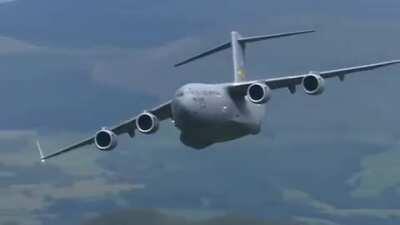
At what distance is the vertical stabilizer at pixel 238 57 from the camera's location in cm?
4800

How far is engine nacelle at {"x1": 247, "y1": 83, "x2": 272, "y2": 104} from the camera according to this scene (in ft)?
131

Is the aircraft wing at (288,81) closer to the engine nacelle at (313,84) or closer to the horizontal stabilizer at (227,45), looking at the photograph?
the engine nacelle at (313,84)

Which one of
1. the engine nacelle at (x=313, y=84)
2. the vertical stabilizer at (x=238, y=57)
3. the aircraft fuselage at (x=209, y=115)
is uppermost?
the vertical stabilizer at (x=238, y=57)

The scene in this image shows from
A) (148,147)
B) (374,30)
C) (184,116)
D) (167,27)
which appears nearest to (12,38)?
(167,27)

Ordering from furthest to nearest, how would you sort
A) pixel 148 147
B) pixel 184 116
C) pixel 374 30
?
pixel 374 30 < pixel 148 147 < pixel 184 116

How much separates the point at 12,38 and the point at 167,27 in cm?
1813

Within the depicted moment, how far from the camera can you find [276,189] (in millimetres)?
72250

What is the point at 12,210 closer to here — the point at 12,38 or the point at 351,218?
the point at 351,218

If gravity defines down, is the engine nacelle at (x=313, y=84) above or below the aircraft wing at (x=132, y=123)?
below

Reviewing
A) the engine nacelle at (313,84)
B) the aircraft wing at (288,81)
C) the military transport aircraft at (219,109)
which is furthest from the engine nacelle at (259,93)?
the engine nacelle at (313,84)

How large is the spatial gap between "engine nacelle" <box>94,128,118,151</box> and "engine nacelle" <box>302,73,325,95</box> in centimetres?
665

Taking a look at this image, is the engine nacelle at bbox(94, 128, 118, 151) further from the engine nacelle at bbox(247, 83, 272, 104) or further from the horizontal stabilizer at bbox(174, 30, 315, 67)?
the engine nacelle at bbox(247, 83, 272, 104)

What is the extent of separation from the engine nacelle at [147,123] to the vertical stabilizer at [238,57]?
22.5 ft

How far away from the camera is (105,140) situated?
42938 millimetres
